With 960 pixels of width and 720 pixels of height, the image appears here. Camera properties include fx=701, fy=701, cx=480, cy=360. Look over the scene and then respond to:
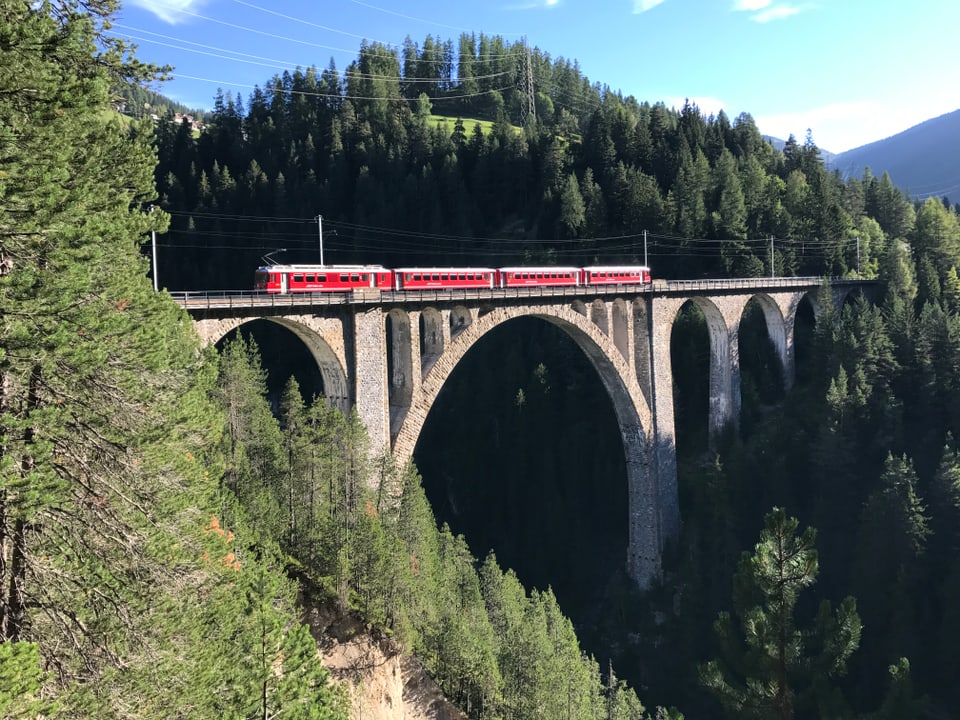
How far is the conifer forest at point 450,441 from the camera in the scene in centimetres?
851

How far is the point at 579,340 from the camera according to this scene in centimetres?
3584

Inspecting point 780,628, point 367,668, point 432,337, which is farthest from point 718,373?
point 367,668

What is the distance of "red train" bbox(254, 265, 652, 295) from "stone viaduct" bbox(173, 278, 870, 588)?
0.78 m

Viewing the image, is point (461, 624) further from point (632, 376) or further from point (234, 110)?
point (234, 110)

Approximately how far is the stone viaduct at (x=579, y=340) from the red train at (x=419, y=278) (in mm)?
778

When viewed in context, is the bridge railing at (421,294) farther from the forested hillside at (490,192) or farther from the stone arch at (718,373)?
the forested hillside at (490,192)

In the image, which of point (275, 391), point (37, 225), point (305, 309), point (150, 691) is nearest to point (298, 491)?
point (305, 309)

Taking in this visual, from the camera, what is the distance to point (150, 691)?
356 inches

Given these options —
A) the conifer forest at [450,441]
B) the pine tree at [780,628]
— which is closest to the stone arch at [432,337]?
the conifer forest at [450,441]

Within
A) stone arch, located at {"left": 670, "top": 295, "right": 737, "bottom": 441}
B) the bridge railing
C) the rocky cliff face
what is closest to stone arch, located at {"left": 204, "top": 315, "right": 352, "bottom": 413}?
the bridge railing

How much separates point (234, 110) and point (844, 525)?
280 feet

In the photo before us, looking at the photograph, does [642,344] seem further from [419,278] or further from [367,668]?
[367,668]

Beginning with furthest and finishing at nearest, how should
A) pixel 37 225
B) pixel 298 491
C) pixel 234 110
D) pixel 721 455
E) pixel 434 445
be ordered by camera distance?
1. pixel 234 110
2. pixel 434 445
3. pixel 721 455
4. pixel 298 491
5. pixel 37 225

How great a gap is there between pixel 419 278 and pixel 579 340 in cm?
1111
